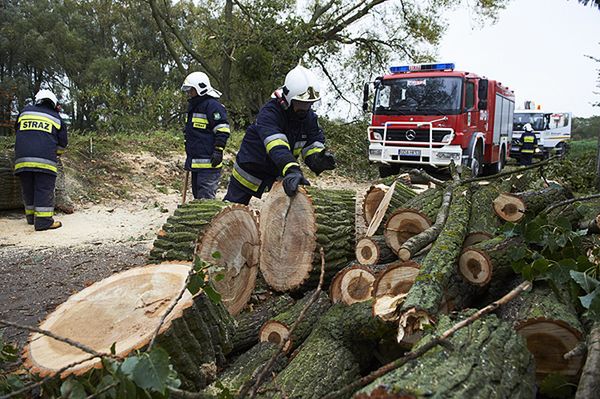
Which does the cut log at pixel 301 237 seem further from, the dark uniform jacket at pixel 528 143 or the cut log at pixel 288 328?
the dark uniform jacket at pixel 528 143

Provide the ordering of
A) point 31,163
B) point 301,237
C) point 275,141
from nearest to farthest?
1. point 301,237
2. point 275,141
3. point 31,163

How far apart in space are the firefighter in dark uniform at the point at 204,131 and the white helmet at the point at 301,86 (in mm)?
2002

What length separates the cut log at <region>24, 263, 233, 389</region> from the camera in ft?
7.24

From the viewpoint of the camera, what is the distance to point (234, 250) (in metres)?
3.33

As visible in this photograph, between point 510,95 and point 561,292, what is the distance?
1445 cm

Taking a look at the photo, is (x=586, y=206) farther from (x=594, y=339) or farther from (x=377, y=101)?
(x=377, y=101)

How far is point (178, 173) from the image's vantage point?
10289mm

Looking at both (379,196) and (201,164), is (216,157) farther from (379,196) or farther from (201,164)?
(379,196)

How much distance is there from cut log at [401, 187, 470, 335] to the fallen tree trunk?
0.63 metres

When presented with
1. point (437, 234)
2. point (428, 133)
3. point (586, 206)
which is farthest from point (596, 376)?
point (428, 133)

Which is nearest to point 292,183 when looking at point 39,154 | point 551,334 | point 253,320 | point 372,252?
point 372,252

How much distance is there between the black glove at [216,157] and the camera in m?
6.01

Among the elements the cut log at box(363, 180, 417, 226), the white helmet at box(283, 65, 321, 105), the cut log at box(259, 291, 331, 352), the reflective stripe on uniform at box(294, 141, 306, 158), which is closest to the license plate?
the cut log at box(363, 180, 417, 226)

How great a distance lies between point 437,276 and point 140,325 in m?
1.49
